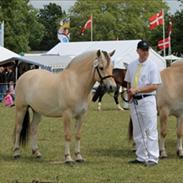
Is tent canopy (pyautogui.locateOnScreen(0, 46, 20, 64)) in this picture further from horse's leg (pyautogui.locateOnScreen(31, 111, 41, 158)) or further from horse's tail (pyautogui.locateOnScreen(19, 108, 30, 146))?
horse's tail (pyautogui.locateOnScreen(19, 108, 30, 146))

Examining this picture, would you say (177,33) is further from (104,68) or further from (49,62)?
(104,68)

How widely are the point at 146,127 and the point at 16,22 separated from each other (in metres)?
57.6

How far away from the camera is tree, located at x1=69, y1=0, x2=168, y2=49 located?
87000 millimetres

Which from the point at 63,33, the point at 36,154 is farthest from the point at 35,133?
the point at 63,33

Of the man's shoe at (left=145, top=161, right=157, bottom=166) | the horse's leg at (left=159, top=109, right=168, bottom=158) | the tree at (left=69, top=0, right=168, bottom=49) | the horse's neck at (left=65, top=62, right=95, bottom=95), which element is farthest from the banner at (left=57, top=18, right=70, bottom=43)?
the man's shoe at (left=145, top=161, right=157, bottom=166)

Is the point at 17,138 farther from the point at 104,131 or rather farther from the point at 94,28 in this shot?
the point at 94,28

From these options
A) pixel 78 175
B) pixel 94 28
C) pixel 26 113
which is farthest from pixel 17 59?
pixel 94 28

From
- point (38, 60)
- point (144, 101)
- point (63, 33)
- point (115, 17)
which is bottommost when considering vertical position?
point (144, 101)

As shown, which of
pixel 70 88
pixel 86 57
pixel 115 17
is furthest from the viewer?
pixel 115 17

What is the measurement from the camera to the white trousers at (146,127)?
890 centimetres

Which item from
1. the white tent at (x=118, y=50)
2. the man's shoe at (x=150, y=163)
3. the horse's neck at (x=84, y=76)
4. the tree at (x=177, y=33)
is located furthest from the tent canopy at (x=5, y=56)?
the tree at (x=177, y=33)

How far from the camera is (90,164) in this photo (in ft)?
29.7

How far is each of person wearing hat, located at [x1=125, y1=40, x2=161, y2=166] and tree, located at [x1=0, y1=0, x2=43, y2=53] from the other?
52.4 meters

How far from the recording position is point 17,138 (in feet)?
33.0
